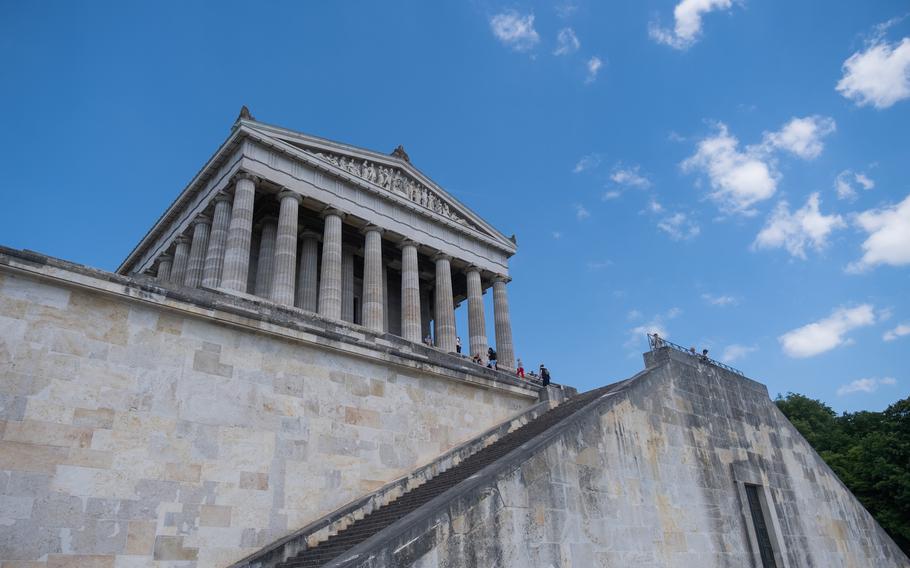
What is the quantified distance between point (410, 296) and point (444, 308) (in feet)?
9.52

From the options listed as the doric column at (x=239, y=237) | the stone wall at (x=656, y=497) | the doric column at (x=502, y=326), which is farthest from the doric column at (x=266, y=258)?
the stone wall at (x=656, y=497)

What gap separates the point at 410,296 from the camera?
32.2 metres

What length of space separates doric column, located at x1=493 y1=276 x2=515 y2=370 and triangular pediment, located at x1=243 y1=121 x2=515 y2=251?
3195mm

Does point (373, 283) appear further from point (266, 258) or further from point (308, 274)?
point (266, 258)

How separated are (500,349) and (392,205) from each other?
10.4 meters

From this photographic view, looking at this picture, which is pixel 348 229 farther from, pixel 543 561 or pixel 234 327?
pixel 543 561

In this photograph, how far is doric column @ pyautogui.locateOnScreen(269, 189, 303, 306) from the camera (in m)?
27.2

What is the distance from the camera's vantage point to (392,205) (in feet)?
112

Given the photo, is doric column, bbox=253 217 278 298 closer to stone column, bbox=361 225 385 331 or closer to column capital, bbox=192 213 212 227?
column capital, bbox=192 213 212 227

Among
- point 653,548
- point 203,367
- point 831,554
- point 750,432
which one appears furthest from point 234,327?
point 831,554

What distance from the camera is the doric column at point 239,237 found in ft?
86.0

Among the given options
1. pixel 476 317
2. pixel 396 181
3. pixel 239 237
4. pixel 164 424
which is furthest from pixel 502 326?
pixel 164 424

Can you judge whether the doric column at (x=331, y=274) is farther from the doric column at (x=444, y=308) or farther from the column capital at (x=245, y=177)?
the doric column at (x=444, y=308)

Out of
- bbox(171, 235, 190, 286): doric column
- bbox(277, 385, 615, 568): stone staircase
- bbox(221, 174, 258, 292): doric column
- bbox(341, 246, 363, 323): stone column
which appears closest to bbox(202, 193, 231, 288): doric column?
bbox(221, 174, 258, 292): doric column
